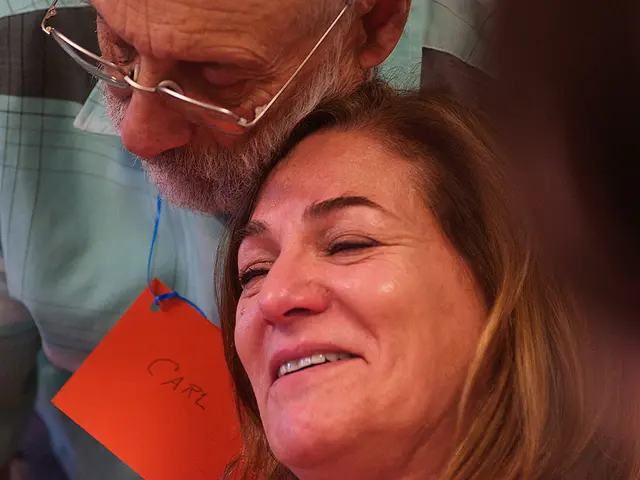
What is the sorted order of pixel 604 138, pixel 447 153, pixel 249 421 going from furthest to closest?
1. pixel 249 421
2. pixel 447 153
3. pixel 604 138

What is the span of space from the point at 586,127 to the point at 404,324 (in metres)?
0.25

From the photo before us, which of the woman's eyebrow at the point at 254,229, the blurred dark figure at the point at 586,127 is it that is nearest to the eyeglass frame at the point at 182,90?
the woman's eyebrow at the point at 254,229

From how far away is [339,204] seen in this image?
787 mm

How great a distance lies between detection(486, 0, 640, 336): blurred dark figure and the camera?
63 centimetres

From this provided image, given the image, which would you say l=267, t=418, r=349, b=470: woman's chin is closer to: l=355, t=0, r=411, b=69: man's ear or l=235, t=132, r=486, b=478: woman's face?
l=235, t=132, r=486, b=478: woman's face

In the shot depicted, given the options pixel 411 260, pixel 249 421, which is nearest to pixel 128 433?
pixel 249 421

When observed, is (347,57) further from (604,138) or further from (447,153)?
(604,138)

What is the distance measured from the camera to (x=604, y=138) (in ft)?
2.08

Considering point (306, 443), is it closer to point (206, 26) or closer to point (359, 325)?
point (359, 325)

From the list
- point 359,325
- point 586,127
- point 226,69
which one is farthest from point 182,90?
point 586,127

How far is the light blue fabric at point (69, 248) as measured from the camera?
1163 mm

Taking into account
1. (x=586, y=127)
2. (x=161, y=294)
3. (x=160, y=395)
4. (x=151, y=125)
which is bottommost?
(x=160, y=395)

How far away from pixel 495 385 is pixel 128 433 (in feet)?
1.94

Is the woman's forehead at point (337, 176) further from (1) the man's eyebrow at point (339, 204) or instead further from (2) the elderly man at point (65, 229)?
(2) the elderly man at point (65, 229)
